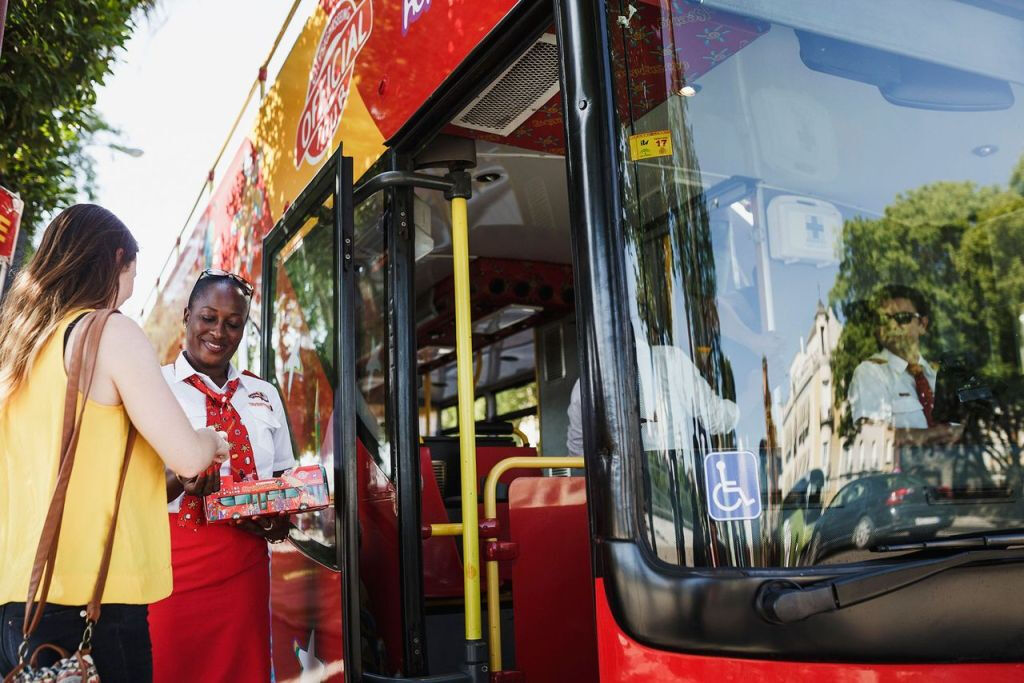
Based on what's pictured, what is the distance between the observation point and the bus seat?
271 cm

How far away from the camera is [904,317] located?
1448mm

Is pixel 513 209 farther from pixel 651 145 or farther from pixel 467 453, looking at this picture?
pixel 651 145

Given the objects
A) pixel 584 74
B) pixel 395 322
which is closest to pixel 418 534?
pixel 395 322

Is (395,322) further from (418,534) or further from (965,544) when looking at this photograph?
(965,544)

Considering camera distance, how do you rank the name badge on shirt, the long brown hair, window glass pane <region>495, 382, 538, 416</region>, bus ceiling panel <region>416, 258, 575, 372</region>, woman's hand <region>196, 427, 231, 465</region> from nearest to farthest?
the long brown hair → woman's hand <region>196, 427, 231, 465</region> → the name badge on shirt → bus ceiling panel <region>416, 258, 575, 372</region> → window glass pane <region>495, 382, 538, 416</region>

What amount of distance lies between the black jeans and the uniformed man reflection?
134 cm

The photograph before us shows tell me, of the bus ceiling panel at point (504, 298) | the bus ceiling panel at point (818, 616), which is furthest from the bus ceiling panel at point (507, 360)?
the bus ceiling panel at point (818, 616)

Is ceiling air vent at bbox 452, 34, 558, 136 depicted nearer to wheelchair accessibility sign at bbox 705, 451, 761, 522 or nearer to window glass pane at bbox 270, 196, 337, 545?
window glass pane at bbox 270, 196, 337, 545

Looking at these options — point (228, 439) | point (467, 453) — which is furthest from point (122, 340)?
point (228, 439)

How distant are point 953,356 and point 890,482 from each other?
0.71 feet

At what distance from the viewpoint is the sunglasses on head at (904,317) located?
144 cm

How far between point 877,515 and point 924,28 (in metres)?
0.79

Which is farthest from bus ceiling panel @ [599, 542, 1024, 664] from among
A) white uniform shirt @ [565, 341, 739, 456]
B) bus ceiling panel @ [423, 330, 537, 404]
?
bus ceiling panel @ [423, 330, 537, 404]

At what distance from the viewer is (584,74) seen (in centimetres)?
175
